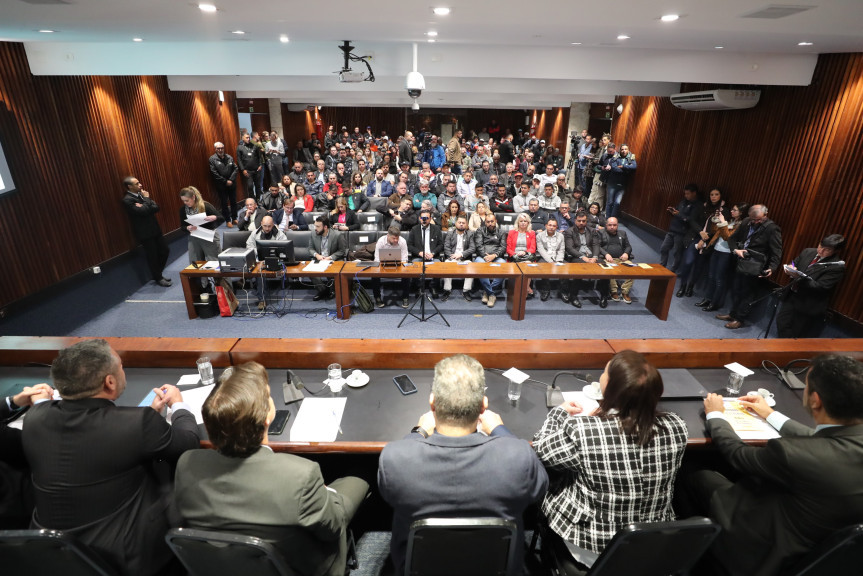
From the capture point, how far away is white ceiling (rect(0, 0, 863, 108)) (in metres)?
2.94

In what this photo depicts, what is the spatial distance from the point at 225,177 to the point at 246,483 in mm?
9046

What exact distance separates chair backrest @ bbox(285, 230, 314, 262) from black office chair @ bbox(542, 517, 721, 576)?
4.99 meters

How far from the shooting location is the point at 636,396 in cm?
156

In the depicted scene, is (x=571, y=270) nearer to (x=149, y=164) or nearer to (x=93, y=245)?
(x=93, y=245)

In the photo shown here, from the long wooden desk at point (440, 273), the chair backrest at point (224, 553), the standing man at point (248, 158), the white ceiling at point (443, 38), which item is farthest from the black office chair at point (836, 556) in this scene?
the standing man at point (248, 158)

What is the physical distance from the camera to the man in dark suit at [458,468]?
142 cm

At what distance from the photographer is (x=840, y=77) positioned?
15.9 feet

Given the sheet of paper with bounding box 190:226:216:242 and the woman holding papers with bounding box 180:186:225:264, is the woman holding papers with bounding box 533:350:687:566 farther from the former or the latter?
the sheet of paper with bounding box 190:226:216:242

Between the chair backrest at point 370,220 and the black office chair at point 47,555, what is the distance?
557 centimetres

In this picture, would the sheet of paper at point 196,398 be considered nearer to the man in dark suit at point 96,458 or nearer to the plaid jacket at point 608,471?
the man in dark suit at point 96,458

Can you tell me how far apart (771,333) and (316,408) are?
207 inches

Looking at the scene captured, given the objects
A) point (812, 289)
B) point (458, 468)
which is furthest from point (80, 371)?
point (812, 289)

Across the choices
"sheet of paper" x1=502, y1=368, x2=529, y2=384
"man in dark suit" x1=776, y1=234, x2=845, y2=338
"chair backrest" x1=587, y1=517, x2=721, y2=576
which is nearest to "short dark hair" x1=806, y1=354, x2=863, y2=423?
"chair backrest" x1=587, y1=517, x2=721, y2=576

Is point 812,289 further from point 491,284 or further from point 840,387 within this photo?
point 840,387
